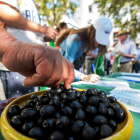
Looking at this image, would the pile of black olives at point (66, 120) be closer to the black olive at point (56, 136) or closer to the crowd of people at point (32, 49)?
the black olive at point (56, 136)

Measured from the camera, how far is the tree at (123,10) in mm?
6109

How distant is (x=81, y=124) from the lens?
34 cm

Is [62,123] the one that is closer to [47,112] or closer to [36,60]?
[47,112]

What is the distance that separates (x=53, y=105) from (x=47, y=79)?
10cm

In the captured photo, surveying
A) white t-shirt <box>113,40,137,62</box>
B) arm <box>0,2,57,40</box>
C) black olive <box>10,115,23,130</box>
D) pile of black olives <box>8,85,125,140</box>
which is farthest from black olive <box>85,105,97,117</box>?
white t-shirt <box>113,40,137,62</box>

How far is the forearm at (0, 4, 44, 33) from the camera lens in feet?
2.62

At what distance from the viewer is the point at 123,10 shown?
6867 mm

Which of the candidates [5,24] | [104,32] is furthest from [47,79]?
[104,32]

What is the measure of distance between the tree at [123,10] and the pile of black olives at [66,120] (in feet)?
22.6

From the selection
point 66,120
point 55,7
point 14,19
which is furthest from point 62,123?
point 55,7

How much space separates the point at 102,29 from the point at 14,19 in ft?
3.90

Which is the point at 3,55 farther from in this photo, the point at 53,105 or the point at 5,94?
the point at 5,94

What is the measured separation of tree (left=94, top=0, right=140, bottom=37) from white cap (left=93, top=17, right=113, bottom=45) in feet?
17.5

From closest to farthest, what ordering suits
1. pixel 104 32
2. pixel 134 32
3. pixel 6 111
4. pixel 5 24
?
pixel 6 111
pixel 5 24
pixel 104 32
pixel 134 32
